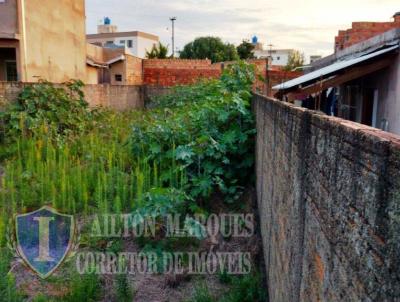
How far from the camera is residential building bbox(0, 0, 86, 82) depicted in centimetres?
1167

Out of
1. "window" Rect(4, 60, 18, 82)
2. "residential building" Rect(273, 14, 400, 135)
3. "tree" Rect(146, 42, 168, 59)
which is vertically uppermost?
"tree" Rect(146, 42, 168, 59)

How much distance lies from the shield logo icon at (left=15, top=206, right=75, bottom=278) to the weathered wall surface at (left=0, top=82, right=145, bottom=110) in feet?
15.6

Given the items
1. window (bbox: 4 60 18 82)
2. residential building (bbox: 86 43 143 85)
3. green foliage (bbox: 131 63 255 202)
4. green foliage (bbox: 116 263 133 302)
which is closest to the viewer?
green foliage (bbox: 116 263 133 302)

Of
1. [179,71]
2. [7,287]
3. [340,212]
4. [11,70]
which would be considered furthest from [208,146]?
[11,70]

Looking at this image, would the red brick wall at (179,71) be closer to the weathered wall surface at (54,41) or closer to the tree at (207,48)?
the weathered wall surface at (54,41)

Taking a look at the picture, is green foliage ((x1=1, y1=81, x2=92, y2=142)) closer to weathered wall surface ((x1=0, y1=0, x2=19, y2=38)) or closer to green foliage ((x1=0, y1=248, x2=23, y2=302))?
weathered wall surface ((x1=0, y1=0, x2=19, y2=38))

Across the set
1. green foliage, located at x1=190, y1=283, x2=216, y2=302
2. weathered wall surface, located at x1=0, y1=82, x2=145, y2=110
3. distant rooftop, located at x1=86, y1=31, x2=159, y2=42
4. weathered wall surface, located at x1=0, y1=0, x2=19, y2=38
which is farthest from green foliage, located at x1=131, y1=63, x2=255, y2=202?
distant rooftop, located at x1=86, y1=31, x2=159, y2=42

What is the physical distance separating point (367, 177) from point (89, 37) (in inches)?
2063

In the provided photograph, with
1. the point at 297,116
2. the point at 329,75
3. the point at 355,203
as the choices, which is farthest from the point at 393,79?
the point at 355,203

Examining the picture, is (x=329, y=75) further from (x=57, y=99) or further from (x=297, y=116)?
(x=57, y=99)

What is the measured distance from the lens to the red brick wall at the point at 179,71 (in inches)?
643

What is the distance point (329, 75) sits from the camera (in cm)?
525

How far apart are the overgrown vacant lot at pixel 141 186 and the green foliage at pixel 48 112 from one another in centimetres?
4

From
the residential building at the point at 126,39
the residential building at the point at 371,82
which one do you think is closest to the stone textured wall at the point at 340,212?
the residential building at the point at 371,82
